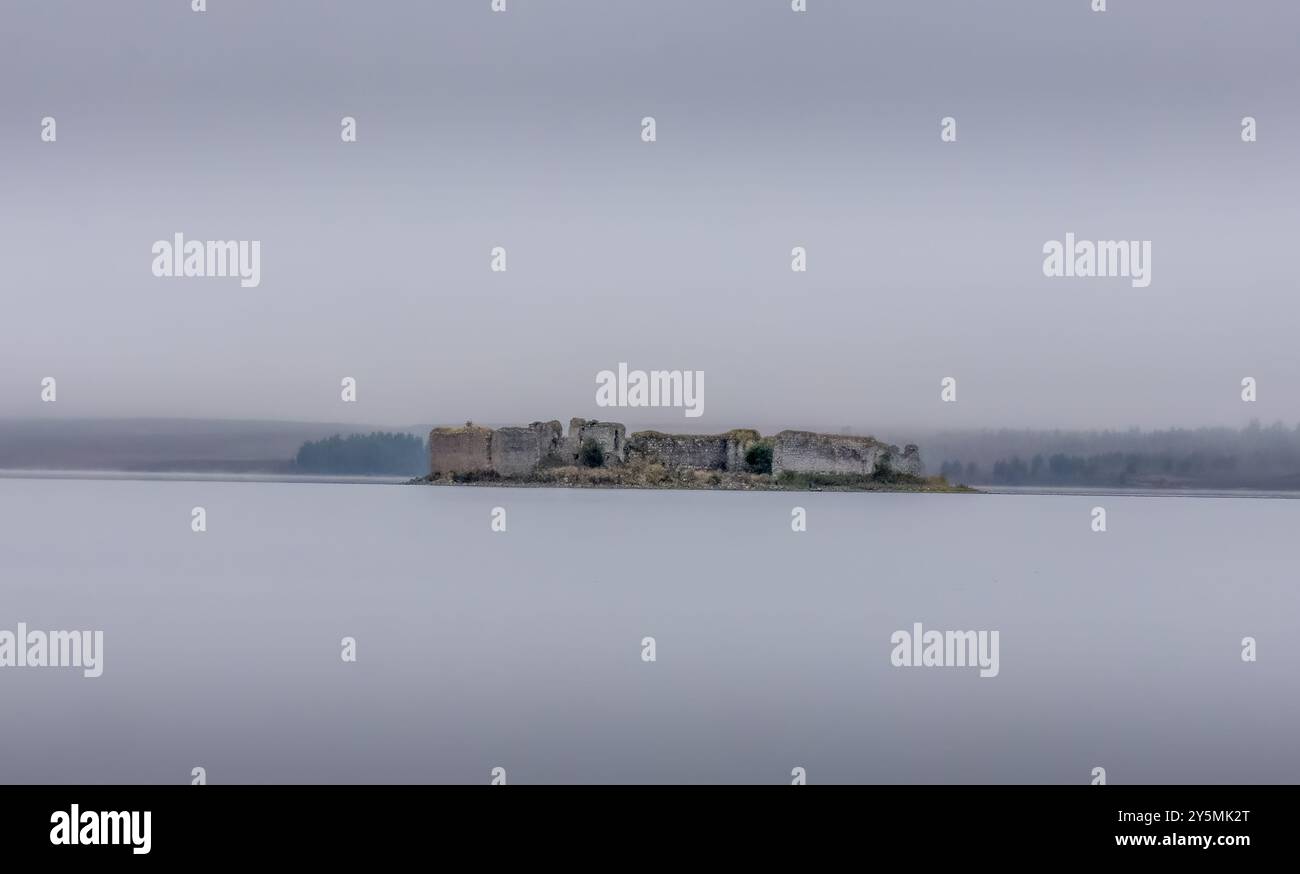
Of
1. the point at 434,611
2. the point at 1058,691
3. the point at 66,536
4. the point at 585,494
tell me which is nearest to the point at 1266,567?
the point at 1058,691

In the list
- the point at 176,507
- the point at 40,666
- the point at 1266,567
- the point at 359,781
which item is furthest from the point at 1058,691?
the point at 176,507

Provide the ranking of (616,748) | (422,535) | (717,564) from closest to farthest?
(616,748) → (717,564) → (422,535)

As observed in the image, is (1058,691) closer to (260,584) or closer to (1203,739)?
(1203,739)

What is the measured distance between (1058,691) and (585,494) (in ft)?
81.1

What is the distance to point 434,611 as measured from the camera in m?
8.84

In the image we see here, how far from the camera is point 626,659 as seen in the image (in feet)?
24.3

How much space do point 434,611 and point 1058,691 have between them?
526cm

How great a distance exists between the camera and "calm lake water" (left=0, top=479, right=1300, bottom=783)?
5566 millimetres

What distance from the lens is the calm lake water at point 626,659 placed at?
557 cm

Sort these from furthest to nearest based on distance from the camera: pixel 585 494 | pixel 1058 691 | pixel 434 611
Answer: pixel 585 494 < pixel 434 611 < pixel 1058 691

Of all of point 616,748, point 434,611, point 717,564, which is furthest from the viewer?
point 717,564

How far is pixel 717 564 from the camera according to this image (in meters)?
12.5

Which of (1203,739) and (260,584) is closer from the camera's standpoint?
(1203,739)

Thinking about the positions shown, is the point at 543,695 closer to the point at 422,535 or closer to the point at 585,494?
the point at 422,535
